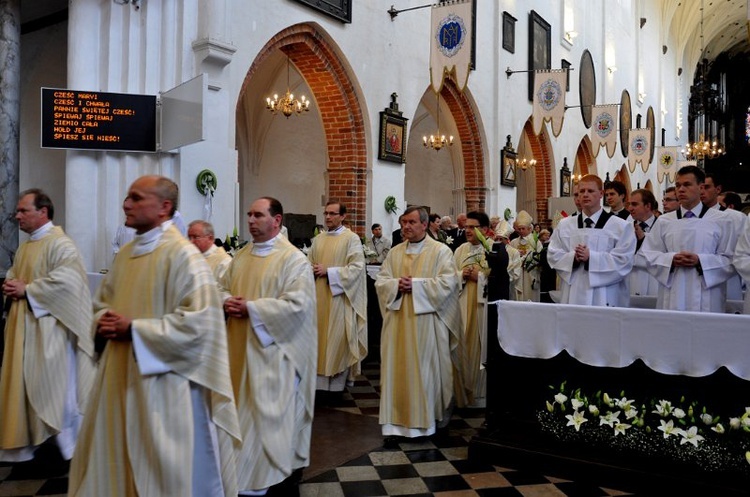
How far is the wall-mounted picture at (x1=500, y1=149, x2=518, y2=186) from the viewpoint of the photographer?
16.5m

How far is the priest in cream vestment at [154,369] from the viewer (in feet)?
9.43


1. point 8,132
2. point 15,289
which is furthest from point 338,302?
point 8,132

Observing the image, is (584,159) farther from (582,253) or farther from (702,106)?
Answer: (582,253)

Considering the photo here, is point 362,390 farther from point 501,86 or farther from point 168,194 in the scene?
point 501,86

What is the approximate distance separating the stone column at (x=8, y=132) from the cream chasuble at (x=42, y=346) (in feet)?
10.3

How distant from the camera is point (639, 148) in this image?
2273 centimetres

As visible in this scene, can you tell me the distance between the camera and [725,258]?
5070 millimetres

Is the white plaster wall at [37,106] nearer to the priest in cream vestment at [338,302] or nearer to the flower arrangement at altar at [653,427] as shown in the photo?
the priest in cream vestment at [338,302]

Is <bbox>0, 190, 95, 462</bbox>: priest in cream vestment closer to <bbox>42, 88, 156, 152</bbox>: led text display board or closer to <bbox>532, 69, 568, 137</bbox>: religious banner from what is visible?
<bbox>42, 88, 156, 152</bbox>: led text display board

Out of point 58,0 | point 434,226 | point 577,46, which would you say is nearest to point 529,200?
point 577,46

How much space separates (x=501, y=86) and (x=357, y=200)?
6.66 m

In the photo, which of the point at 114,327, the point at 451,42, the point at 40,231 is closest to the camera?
the point at 114,327

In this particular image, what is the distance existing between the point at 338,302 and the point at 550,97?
10.4m

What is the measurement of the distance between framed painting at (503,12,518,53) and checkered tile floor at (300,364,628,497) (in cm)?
1338
